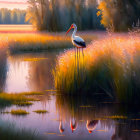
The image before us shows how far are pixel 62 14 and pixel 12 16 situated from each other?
315 ft

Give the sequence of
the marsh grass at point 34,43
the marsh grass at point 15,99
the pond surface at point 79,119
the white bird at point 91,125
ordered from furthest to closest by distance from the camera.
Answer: the marsh grass at point 34,43 < the marsh grass at point 15,99 < the white bird at point 91,125 < the pond surface at point 79,119

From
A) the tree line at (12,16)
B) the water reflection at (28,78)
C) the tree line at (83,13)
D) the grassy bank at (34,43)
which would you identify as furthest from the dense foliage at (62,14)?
the tree line at (12,16)

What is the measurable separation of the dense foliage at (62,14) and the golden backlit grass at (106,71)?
2131 centimetres

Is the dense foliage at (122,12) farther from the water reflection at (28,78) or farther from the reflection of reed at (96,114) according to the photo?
the reflection of reed at (96,114)

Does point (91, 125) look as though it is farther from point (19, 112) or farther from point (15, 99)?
point (15, 99)

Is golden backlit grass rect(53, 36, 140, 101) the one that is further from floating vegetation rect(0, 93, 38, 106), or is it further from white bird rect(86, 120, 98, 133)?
white bird rect(86, 120, 98, 133)

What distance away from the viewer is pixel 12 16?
401 ft

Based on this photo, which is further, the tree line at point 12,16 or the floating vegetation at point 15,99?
the tree line at point 12,16

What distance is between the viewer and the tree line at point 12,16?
392 feet

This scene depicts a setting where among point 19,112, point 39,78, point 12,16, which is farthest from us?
point 12,16

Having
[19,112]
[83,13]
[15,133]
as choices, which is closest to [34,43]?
[83,13]

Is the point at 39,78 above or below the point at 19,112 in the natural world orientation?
above

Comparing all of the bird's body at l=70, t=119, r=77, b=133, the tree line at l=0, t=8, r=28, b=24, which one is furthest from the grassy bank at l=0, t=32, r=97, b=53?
the tree line at l=0, t=8, r=28, b=24

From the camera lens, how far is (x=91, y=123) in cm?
598
